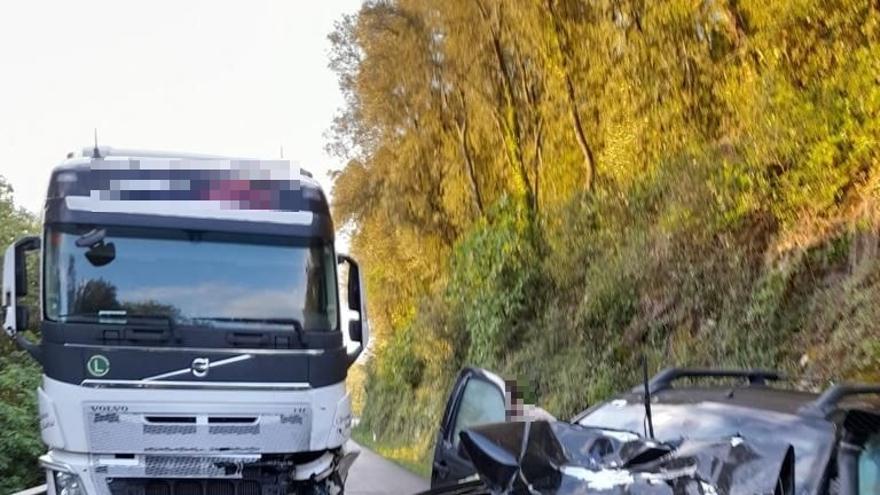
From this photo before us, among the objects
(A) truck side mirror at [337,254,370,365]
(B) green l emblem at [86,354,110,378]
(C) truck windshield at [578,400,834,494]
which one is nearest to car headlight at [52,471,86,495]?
(B) green l emblem at [86,354,110,378]

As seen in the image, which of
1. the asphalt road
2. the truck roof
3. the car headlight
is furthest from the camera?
the asphalt road

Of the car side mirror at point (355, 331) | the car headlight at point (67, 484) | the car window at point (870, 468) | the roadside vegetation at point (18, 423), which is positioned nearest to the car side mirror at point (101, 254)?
the car headlight at point (67, 484)

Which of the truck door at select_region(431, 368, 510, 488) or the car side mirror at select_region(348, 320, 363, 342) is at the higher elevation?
the car side mirror at select_region(348, 320, 363, 342)

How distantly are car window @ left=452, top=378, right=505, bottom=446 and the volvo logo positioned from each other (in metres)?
2.11

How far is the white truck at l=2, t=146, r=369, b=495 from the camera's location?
6781 mm

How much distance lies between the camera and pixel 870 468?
3.47 m

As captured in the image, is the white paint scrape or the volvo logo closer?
the white paint scrape

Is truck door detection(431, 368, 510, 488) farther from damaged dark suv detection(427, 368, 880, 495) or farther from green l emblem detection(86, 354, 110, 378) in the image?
green l emblem detection(86, 354, 110, 378)

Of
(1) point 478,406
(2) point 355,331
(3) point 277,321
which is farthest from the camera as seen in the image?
(2) point 355,331

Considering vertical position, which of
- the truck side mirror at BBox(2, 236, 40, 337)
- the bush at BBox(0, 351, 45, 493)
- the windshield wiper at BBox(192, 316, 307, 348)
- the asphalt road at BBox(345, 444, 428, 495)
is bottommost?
the asphalt road at BBox(345, 444, 428, 495)

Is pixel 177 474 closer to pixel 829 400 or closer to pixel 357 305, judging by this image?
pixel 357 305

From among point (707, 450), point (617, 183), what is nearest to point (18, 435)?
point (617, 183)

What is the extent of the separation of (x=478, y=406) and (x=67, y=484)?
332 centimetres

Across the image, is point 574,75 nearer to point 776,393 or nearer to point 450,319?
point 450,319
